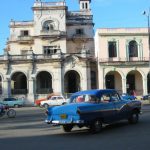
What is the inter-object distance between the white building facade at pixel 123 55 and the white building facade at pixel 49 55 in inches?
80.3

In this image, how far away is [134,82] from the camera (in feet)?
180

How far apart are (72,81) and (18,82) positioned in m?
8.07

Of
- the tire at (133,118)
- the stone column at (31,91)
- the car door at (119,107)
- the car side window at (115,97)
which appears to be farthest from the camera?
the stone column at (31,91)

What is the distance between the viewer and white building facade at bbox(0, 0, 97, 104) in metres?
51.7

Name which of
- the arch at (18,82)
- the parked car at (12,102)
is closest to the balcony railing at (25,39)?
the arch at (18,82)

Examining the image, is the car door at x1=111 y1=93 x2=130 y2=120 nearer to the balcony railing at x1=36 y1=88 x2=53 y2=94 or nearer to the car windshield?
the car windshield

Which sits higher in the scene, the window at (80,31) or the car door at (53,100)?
the window at (80,31)

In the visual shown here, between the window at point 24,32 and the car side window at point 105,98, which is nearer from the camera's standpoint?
the car side window at point 105,98

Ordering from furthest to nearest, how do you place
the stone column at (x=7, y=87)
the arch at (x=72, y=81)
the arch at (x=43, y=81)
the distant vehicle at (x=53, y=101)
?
the arch at (x=72, y=81) < the arch at (x=43, y=81) < the stone column at (x=7, y=87) < the distant vehicle at (x=53, y=101)

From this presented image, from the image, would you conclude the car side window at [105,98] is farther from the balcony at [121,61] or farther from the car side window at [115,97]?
the balcony at [121,61]

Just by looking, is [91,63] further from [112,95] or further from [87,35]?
[112,95]

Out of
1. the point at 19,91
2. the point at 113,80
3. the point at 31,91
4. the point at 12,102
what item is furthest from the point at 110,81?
the point at 12,102

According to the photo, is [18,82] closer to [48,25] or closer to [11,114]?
[48,25]

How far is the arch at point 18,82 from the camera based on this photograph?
174 ft
